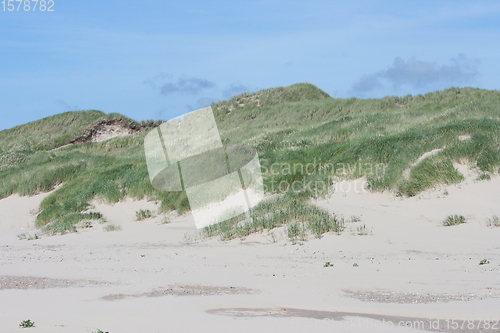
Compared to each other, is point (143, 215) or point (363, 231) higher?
point (143, 215)

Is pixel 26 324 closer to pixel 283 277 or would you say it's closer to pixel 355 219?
pixel 283 277

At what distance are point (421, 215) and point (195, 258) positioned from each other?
5469 millimetres

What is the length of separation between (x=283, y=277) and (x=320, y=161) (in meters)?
8.99

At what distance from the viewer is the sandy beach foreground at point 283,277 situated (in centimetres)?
484

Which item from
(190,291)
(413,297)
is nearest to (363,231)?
(413,297)

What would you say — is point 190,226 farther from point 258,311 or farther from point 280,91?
point 280,91

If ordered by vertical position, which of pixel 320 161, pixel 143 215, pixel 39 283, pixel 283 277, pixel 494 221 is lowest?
pixel 283 277

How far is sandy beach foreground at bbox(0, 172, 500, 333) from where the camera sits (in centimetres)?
484

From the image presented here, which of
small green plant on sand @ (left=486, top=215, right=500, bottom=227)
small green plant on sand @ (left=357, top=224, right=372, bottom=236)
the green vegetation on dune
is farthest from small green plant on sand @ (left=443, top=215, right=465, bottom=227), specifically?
the green vegetation on dune

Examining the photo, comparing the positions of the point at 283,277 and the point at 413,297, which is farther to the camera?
the point at 283,277

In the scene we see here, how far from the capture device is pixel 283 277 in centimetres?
703

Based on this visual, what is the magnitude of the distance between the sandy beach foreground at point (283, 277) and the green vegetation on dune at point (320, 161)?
28.8 inches

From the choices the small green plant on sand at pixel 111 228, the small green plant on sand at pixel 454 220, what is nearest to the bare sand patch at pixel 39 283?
the small green plant on sand at pixel 111 228

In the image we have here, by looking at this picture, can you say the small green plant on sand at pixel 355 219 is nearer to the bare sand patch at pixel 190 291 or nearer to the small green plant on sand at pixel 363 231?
the small green plant on sand at pixel 363 231
